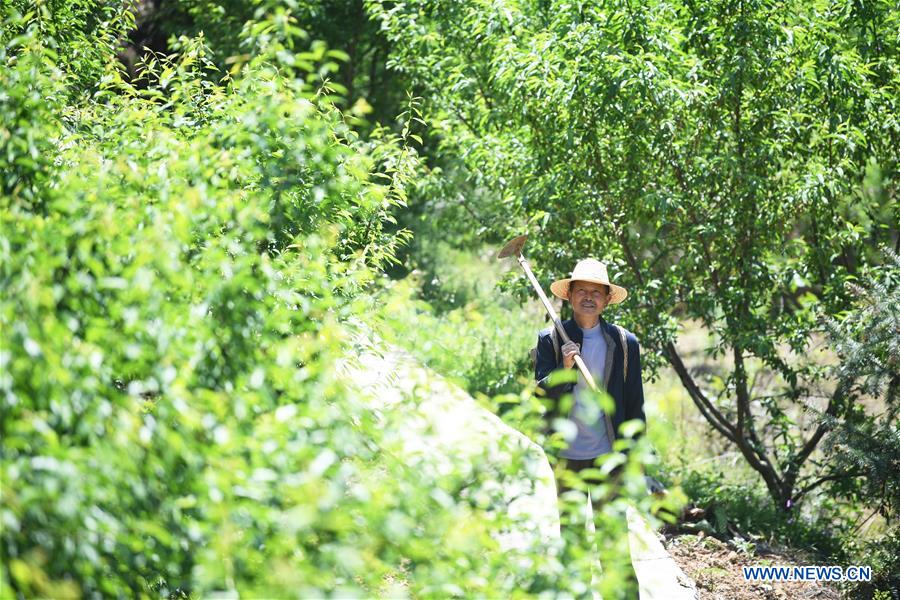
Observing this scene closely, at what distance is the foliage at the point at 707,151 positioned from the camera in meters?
6.50

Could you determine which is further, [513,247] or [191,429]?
[513,247]

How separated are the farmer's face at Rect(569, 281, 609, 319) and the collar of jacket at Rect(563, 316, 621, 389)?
0.08 meters

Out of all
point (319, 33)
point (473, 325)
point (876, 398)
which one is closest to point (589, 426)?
point (876, 398)

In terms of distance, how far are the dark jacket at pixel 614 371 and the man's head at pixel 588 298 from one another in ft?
0.26

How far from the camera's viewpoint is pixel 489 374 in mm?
8781

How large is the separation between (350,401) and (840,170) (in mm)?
5101

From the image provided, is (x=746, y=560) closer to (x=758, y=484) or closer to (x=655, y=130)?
(x=758, y=484)

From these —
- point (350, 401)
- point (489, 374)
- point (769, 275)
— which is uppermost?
point (350, 401)

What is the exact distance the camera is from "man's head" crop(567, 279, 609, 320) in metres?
4.93

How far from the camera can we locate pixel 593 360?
4879 millimetres

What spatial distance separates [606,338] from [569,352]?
0.29 metres

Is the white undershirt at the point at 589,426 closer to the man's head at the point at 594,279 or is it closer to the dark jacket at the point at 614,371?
the dark jacket at the point at 614,371

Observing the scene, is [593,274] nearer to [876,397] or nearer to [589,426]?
[589,426]

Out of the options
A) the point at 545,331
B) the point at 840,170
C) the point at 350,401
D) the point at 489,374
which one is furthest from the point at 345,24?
the point at 350,401
